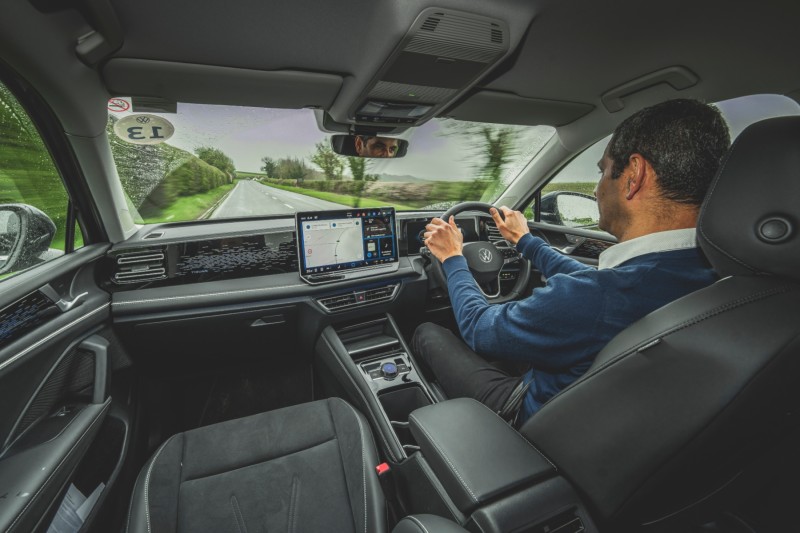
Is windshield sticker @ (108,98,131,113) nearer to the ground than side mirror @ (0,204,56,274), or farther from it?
farther from it

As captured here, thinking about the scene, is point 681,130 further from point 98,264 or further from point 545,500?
point 98,264

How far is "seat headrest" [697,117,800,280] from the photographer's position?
773 mm

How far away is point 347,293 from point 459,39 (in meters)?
1.55

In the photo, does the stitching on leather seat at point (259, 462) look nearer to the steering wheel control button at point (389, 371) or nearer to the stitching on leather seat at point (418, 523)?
the steering wheel control button at point (389, 371)

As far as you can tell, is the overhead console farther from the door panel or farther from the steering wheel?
the door panel

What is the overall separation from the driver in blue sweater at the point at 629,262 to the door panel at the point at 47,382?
154 cm

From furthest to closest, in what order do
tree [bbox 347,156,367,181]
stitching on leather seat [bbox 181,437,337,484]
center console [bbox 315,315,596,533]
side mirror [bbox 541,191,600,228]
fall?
tree [bbox 347,156,367,181]
side mirror [bbox 541,191,600,228]
stitching on leather seat [bbox 181,437,337,484]
center console [bbox 315,315,596,533]

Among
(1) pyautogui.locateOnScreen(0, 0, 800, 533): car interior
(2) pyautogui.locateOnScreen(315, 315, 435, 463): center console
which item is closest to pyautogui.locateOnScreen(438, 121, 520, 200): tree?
(1) pyautogui.locateOnScreen(0, 0, 800, 533): car interior

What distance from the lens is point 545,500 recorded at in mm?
870

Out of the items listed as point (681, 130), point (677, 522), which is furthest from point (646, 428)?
point (681, 130)

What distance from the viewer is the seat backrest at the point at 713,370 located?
2.47 feet

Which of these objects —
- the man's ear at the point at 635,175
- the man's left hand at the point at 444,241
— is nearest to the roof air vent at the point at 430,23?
the man's left hand at the point at 444,241

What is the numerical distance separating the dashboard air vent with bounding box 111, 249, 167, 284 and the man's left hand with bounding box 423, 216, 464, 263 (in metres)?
1.54

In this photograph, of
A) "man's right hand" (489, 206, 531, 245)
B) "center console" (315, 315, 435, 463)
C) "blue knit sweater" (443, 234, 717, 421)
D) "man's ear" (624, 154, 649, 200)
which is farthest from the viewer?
"man's right hand" (489, 206, 531, 245)
